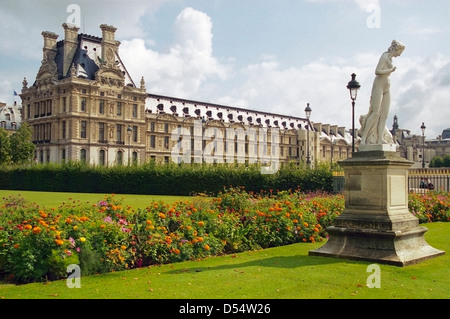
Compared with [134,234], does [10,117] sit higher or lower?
higher

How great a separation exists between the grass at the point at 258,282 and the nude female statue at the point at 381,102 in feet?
8.70

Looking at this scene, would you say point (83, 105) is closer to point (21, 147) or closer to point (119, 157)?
point (119, 157)

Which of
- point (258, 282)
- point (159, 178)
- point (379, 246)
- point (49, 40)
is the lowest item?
point (258, 282)

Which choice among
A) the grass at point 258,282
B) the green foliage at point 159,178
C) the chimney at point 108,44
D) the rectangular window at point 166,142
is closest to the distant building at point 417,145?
the rectangular window at point 166,142

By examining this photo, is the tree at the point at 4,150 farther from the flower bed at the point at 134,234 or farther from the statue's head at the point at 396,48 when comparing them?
the statue's head at the point at 396,48

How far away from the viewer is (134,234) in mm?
9656

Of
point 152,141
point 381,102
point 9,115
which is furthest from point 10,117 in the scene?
point 381,102

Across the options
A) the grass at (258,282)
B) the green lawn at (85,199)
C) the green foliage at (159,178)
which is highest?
the green foliage at (159,178)

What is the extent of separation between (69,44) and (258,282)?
6868 centimetres

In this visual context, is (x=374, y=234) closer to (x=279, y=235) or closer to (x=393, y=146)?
(x=393, y=146)

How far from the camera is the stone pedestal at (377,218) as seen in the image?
9125 mm

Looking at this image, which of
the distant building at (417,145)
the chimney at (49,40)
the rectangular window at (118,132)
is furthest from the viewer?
the distant building at (417,145)

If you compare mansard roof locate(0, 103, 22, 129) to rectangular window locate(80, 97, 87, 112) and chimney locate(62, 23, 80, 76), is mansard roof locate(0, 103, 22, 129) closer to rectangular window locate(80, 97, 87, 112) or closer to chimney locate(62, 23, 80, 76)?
chimney locate(62, 23, 80, 76)
